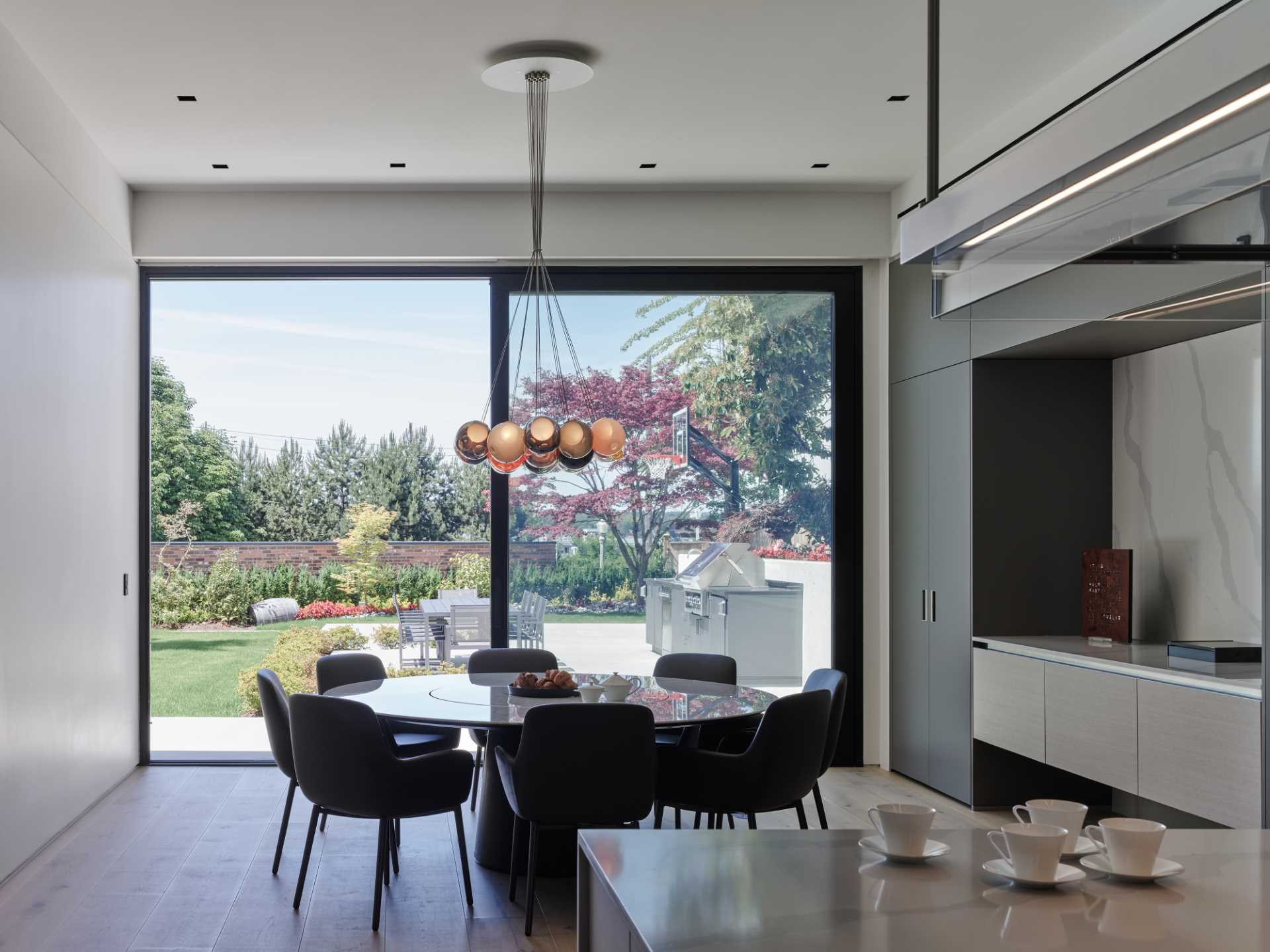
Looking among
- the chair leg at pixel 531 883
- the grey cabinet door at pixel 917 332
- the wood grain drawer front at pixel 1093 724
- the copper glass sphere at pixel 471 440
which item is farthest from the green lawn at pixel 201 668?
the wood grain drawer front at pixel 1093 724

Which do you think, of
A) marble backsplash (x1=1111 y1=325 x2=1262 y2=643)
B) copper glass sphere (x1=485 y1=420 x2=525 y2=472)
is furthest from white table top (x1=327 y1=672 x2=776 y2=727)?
marble backsplash (x1=1111 y1=325 x2=1262 y2=643)

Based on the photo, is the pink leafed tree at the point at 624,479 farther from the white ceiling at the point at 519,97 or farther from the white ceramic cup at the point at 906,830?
the white ceramic cup at the point at 906,830

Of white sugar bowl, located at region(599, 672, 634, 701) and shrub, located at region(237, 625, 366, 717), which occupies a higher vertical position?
white sugar bowl, located at region(599, 672, 634, 701)

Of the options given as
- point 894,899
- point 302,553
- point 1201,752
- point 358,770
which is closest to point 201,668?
point 302,553

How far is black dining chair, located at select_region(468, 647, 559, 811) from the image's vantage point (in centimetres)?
525

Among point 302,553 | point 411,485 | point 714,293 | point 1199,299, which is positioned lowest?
point 302,553

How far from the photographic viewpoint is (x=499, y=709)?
159 inches

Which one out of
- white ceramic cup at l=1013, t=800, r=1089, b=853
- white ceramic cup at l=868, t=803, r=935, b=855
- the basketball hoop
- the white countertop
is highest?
the basketball hoop

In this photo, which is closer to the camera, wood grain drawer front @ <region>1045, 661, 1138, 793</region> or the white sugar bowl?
wood grain drawer front @ <region>1045, 661, 1138, 793</region>

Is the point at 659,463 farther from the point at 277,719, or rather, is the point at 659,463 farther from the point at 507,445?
the point at 277,719

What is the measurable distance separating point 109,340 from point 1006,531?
4.70 metres

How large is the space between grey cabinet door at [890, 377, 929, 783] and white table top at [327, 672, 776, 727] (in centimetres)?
144

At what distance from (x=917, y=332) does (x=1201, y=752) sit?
113 inches

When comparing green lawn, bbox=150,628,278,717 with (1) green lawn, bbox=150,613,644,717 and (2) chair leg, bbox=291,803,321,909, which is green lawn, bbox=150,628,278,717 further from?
(2) chair leg, bbox=291,803,321,909
